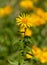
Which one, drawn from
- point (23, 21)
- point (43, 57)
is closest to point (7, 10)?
point (43, 57)

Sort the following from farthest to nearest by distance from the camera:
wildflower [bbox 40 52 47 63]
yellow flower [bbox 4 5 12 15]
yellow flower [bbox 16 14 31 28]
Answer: yellow flower [bbox 4 5 12 15] < wildflower [bbox 40 52 47 63] < yellow flower [bbox 16 14 31 28]

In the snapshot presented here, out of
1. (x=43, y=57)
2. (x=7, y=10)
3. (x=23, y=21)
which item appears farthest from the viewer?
(x=7, y=10)

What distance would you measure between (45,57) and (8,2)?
139cm

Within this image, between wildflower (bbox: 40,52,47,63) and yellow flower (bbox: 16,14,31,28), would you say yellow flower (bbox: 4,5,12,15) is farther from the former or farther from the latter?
yellow flower (bbox: 16,14,31,28)

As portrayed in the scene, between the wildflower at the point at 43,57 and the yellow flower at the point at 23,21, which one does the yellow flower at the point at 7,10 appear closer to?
the wildflower at the point at 43,57

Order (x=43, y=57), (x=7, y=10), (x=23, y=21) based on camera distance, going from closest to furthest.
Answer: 1. (x=23, y=21)
2. (x=43, y=57)
3. (x=7, y=10)

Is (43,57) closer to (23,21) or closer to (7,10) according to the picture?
(23,21)

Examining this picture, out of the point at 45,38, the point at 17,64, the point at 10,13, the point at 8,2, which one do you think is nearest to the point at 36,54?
the point at 17,64

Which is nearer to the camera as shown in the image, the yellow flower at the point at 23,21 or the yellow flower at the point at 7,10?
the yellow flower at the point at 23,21

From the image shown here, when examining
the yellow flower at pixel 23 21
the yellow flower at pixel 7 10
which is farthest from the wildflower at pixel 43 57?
the yellow flower at pixel 7 10

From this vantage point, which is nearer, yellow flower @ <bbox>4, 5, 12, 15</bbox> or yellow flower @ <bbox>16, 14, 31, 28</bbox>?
yellow flower @ <bbox>16, 14, 31, 28</bbox>

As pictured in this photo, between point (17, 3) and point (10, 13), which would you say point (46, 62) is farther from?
point (17, 3)

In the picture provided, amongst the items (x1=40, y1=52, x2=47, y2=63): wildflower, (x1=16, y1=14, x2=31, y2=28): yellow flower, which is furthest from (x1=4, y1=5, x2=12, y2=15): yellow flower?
(x1=16, y1=14, x2=31, y2=28): yellow flower

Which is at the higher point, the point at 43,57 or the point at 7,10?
the point at 7,10
